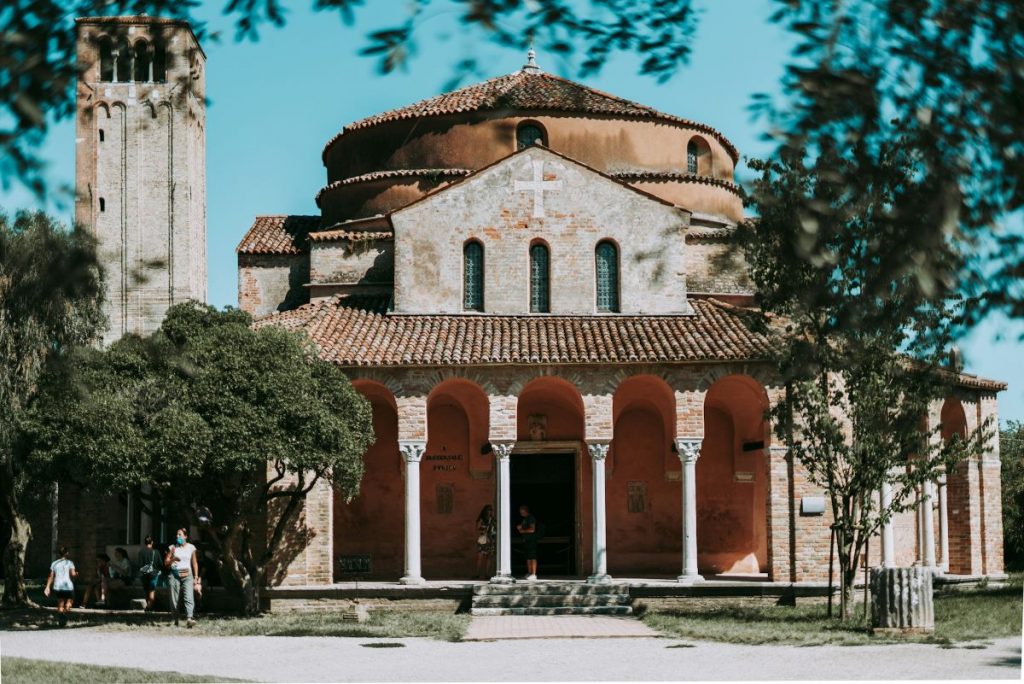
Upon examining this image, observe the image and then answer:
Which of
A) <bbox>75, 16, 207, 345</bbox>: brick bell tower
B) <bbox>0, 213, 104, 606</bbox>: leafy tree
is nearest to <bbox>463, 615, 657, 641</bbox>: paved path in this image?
<bbox>0, 213, 104, 606</bbox>: leafy tree

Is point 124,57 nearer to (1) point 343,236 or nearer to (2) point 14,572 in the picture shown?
(2) point 14,572

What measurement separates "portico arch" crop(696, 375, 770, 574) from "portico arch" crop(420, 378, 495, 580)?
398cm

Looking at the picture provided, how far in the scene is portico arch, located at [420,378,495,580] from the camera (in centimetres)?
2542

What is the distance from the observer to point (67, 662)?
1467 centimetres

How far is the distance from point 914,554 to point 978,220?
72.0 ft

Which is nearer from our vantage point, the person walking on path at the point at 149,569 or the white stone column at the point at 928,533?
the person walking on path at the point at 149,569

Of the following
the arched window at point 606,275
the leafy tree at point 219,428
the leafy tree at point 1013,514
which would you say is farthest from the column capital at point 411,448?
the leafy tree at point 1013,514

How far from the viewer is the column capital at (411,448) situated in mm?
23000

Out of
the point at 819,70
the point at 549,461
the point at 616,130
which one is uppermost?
the point at 616,130

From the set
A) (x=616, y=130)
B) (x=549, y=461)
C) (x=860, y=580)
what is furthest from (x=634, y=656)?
(x=616, y=130)

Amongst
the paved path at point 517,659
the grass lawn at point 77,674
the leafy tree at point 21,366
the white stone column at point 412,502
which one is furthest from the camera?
the white stone column at point 412,502

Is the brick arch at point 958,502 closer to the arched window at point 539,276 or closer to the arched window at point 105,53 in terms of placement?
the arched window at point 539,276

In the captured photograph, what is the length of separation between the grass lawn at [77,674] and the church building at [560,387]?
8.47 m

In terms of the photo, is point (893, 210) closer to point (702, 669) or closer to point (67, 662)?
point (702, 669)
